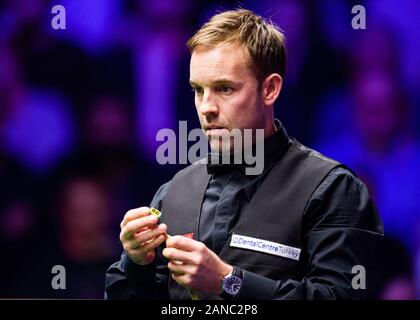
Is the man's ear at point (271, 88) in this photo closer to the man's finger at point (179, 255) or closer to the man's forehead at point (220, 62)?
the man's forehead at point (220, 62)

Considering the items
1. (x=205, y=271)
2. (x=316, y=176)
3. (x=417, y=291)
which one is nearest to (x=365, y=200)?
(x=316, y=176)

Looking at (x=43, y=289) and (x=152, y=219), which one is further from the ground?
(x=152, y=219)

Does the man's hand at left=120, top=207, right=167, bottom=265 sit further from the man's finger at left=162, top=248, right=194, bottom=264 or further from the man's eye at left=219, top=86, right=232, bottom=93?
the man's eye at left=219, top=86, right=232, bottom=93

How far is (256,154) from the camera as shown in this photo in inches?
74.5

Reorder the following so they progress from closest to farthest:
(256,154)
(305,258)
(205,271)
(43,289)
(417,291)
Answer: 1. (205,271)
2. (305,258)
3. (256,154)
4. (417,291)
5. (43,289)

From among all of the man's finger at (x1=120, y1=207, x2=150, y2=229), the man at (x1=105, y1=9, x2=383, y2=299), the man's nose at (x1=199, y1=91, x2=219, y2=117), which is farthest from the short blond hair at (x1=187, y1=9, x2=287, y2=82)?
the man's finger at (x1=120, y1=207, x2=150, y2=229)

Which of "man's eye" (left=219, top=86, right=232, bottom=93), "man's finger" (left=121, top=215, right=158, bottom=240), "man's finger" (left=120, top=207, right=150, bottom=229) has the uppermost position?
"man's eye" (left=219, top=86, right=232, bottom=93)

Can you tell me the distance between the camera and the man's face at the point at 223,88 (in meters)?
1.81

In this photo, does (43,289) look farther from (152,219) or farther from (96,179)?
(152,219)

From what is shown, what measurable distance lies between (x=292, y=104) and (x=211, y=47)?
924mm

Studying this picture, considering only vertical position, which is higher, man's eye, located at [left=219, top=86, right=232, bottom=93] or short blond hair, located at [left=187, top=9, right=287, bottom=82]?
short blond hair, located at [left=187, top=9, right=287, bottom=82]

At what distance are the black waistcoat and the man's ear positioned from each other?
133 mm

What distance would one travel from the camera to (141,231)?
1.66 metres

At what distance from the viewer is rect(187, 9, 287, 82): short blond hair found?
6.09 feet
